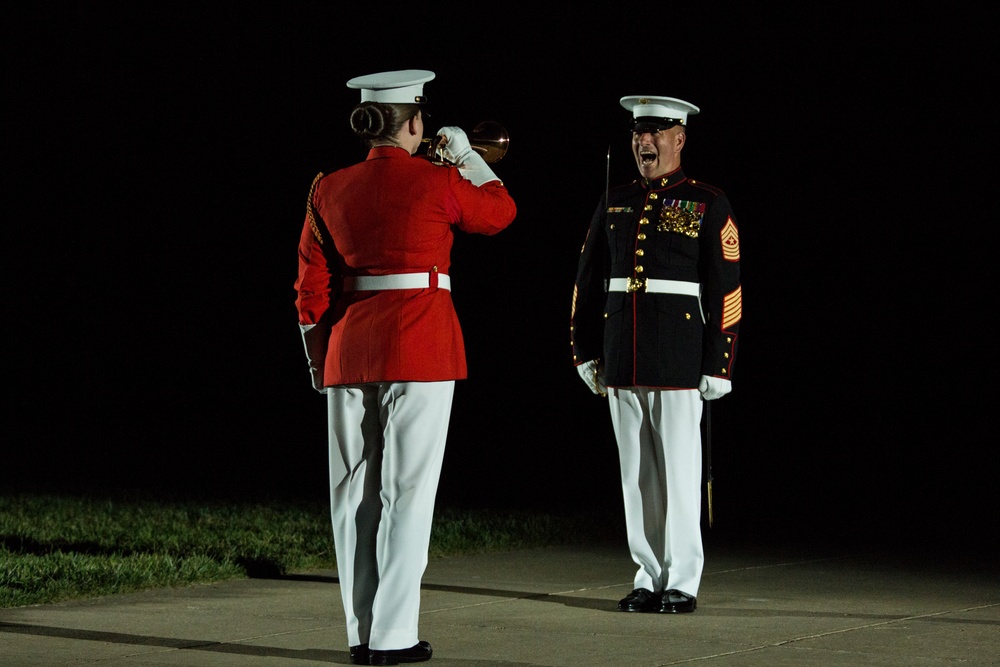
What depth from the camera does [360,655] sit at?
18.8ft

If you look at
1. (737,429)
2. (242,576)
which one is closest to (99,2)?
(737,429)

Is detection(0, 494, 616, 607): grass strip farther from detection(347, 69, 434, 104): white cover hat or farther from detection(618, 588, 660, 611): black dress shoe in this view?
detection(347, 69, 434, 104): white cover hat

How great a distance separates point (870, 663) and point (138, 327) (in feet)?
51.7

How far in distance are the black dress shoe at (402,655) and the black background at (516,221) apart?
8.33 metres

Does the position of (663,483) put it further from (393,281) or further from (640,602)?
(393,281)

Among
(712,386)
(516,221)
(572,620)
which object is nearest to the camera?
(572,620)

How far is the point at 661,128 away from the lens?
719 cm

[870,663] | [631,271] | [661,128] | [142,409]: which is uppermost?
[661,128]

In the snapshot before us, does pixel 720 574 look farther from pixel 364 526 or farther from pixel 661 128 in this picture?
pixel 364 526

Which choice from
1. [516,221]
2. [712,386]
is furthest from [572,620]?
[516,221]

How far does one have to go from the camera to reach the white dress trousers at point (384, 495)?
225 inches

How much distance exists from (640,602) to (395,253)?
2029mm

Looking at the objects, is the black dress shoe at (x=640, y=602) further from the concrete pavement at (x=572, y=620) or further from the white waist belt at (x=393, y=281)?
the white waist belt at (x=393, y=281)

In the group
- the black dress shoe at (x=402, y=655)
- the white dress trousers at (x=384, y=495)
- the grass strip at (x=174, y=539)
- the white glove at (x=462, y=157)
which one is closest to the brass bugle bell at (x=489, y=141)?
the white glove at (x=462, y=157)
